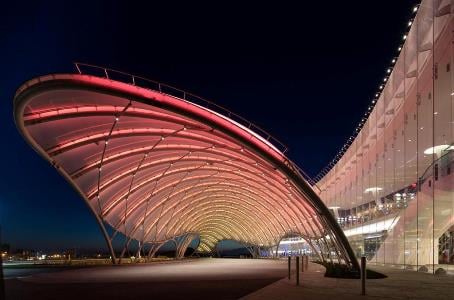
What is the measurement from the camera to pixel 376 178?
1578 inches

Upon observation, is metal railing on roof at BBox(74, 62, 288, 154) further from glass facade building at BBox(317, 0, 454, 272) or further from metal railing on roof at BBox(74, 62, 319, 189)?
glass facade building at BBox(317, 0, 454, 272)

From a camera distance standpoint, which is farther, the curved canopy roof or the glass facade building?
the curved canopy roof

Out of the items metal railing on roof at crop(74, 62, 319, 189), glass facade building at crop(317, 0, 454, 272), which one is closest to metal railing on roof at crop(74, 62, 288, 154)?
metal railing on roof at crop(74, 62, 319, 189)

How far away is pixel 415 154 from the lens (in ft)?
93.6

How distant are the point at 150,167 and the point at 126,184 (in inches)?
144

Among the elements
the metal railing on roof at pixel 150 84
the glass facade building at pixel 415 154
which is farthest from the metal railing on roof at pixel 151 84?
the glass facade building at pixel 415 154

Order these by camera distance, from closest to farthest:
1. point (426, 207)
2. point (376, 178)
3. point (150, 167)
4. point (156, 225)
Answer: point (426, 207) → point (376, 178) → point (150, 167) → point (156, 225)

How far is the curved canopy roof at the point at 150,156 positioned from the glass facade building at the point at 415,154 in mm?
3958

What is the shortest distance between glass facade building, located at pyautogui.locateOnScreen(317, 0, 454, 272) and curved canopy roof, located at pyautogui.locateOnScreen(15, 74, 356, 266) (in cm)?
396

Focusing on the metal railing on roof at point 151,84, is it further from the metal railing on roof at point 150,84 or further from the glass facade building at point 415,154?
the glass facade building at point 415,154

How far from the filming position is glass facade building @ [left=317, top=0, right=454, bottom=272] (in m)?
23.9

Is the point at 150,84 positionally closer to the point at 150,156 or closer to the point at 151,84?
the point at 151,84

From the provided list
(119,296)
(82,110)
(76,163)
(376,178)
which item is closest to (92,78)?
(82,110)

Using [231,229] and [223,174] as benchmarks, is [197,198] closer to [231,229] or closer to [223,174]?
[223,174]
